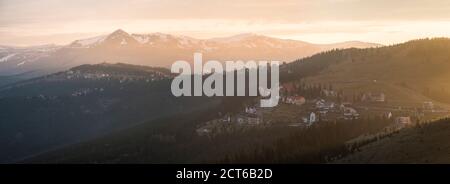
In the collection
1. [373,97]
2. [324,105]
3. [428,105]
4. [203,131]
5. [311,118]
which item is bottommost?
[203,131]

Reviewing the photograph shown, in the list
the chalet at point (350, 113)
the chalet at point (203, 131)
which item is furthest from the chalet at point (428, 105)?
the chalet at point (203, 131)

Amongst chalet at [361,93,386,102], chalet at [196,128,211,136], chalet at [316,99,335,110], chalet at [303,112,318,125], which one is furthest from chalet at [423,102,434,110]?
chalet at [196,128,211,136]

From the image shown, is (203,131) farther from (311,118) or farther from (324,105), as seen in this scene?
(324,105)

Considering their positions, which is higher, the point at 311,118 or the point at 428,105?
the point at 428,105

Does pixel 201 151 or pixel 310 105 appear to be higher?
pixel 310 105

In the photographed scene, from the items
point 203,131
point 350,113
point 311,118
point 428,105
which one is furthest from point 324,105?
point 203,131

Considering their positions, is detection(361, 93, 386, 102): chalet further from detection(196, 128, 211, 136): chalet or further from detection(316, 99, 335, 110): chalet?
detection(196, 128, 211, 136): chalet

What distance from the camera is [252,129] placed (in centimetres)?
17200

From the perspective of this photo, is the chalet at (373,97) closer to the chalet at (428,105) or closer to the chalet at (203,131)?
the chalet at (428,105)

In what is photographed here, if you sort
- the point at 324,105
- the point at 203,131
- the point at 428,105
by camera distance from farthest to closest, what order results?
the point at 203,131, the point at 324,105, the point at 428,105

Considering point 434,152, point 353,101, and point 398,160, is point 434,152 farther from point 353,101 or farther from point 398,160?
point 353,101
